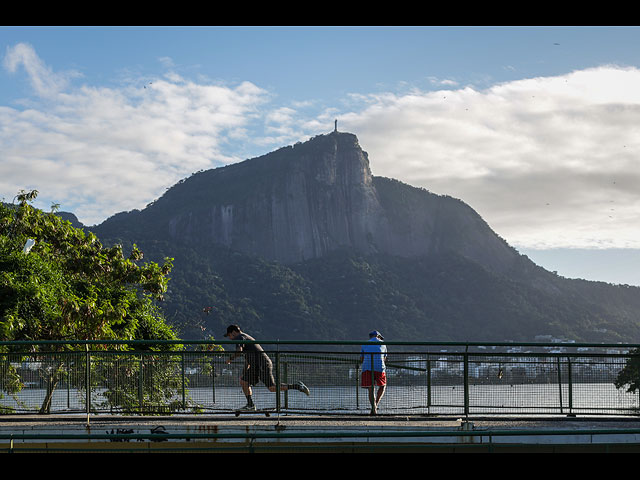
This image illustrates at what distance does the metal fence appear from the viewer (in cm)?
1377

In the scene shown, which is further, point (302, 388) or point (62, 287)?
point (62, 287)

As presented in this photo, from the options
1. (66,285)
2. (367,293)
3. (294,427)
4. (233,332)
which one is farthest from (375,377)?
(367,293)

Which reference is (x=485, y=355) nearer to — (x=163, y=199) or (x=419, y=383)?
(x=419, y=383)

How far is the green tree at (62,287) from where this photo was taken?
18.8 meters

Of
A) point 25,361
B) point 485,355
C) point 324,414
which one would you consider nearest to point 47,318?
point 25,361

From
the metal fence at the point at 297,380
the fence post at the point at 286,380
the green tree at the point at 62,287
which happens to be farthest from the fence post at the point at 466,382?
the green tree at the point at 62,287

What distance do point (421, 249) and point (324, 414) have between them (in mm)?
187206

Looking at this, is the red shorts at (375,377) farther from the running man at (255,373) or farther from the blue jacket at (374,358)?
the running man at (255,373)

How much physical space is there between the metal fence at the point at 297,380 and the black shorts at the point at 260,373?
13cm

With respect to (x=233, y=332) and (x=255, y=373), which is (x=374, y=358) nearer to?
(x=255, y=373)

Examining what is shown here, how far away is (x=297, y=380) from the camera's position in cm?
1388

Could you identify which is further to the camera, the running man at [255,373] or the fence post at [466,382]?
the fence post at [466,382]

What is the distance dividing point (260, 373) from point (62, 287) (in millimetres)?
8823

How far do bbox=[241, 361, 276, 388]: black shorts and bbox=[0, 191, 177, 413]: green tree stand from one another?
3217 millimetres
